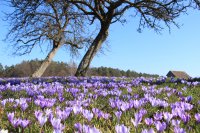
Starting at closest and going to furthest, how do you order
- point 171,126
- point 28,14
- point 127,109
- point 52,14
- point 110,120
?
1. point 171,126
2. point 110,120
3. point 127,109
4. point 28,14
5. point 52,14

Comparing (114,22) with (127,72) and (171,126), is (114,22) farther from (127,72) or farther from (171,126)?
(127,72)

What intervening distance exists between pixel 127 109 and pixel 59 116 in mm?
1079

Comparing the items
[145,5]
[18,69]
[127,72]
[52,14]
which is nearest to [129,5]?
[145,5]

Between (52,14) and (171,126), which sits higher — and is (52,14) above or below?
above

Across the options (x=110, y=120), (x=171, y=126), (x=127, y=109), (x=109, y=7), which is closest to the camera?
(x=171, y=126)

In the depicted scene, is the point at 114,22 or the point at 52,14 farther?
the point at 52,14

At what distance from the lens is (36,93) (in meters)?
7.05

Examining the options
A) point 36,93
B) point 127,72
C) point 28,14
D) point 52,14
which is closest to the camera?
point 36,93

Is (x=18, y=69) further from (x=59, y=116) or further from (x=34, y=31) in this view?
(x=59, y=116)

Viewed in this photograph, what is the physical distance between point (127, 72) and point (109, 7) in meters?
93.7

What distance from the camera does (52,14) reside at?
2998 cm

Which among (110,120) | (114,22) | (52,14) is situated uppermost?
(52,14)

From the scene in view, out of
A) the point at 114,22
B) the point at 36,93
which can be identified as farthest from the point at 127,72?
the point at 36,93

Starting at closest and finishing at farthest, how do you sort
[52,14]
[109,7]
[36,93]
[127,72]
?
[36,93]
[109,7]
[52,14]
[127,72]
